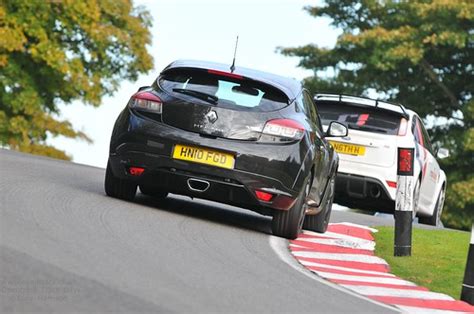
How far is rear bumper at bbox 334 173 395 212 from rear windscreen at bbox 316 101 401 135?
29.8 inches

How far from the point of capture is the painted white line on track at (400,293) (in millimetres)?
9242

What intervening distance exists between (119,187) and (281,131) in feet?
6.48

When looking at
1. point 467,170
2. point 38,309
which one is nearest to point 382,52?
point 467,170

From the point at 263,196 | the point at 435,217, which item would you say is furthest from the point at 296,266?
the point at 435,217

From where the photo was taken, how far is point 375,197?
60.2ft

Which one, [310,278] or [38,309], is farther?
[310,278]

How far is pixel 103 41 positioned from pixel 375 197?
26.2 meters

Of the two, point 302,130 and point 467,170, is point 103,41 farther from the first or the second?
point 302,130

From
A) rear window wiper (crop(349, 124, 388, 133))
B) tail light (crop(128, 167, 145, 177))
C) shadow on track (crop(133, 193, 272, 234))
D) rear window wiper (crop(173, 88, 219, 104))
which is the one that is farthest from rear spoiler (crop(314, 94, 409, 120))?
tail light (crop(128, 167, 145, 177))

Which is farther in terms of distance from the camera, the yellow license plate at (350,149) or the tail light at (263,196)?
the yellow license plate at (350,149)

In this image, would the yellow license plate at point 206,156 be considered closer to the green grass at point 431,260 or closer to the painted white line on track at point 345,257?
the painted white line on track at point 345,257

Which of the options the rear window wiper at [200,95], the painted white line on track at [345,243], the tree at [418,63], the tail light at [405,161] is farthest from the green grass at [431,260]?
the tree at [418,63]

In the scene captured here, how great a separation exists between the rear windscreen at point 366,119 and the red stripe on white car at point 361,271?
386 cm

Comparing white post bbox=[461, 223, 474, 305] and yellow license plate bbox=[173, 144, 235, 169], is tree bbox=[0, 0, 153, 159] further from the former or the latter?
white post bbox=[461, 223, 474, 305]
